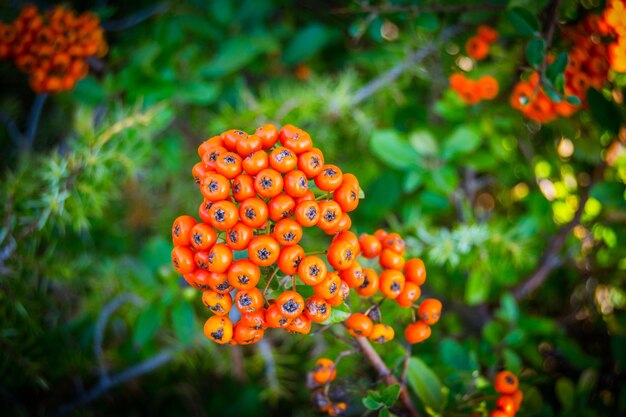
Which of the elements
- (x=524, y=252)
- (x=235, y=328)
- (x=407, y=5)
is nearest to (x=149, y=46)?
(x=407, y=5)

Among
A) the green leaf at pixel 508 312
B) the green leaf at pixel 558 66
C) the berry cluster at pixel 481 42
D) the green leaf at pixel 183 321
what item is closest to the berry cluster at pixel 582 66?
the green leaf at pixel 558 66

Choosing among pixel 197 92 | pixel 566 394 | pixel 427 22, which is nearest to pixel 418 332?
pixel 566 394

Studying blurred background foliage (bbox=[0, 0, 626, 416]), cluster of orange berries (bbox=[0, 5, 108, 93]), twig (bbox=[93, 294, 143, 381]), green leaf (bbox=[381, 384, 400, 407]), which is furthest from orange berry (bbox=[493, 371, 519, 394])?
cluster of orange berries (bbox=[0, 5, 108, 93])

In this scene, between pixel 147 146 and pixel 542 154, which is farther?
pixel 542 154

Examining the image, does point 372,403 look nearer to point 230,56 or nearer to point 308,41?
point 230,56

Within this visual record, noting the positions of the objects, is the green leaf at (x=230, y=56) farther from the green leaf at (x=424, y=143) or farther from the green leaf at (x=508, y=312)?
the green leaf at (x=508, y=312)

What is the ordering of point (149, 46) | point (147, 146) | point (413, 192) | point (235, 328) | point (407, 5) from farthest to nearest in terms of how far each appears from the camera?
1. point (413, 192)
2. point (149, 46)
3. point (147, 146)
4. point (407, 5)
5. point (235, 328)

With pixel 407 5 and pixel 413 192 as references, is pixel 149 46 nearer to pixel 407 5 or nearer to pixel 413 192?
pixel 407 5
